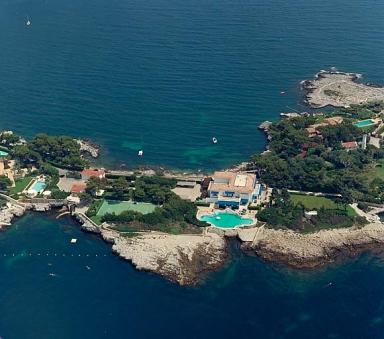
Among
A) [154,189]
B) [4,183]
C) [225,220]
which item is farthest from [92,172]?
[225,220]

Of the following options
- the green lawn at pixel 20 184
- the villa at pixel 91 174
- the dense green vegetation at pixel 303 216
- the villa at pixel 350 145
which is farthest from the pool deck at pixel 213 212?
the green lawn at pixel 20 184

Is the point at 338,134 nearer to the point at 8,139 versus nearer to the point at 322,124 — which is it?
the point at 322,124

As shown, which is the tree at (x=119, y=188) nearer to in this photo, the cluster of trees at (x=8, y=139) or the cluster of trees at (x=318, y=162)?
the cluster of trees at (x=318, y=162)

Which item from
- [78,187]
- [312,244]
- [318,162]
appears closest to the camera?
[312,244]

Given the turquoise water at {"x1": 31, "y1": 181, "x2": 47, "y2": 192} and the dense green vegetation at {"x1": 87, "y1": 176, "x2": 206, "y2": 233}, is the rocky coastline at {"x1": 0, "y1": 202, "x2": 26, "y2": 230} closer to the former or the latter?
the turquoise water at {"x1": 31, "y1": 181, "x2": 47, "y2": 192}

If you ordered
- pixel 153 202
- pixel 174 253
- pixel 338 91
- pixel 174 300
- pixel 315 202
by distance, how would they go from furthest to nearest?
pixel 338 91 < pixel 153 202 < pixel 315 202 < pixel 174 253 < pixel 174 300

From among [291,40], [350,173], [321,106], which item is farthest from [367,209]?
[291,40]
